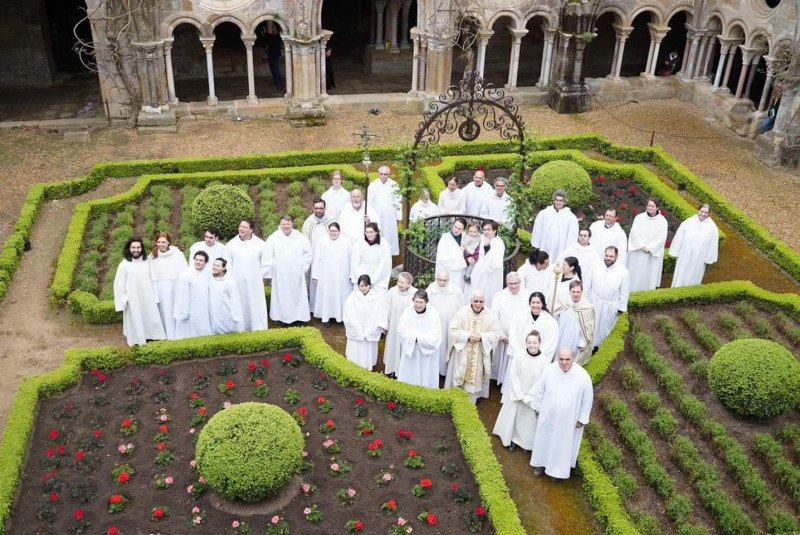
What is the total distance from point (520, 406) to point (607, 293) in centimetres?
268

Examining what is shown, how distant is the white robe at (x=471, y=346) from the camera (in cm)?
1008

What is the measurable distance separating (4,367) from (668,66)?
18807 mm

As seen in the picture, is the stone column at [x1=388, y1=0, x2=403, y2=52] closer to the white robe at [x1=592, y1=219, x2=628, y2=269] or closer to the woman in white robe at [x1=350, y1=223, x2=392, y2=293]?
the white robe at [x1=592, y1=219, x2=628, y2=269]

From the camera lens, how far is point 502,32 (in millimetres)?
25578

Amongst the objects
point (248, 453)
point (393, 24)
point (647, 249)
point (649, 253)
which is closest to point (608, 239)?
point (647, 249)

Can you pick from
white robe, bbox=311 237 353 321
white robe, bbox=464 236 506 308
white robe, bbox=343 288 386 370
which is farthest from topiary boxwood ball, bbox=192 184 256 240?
white robe, bbox=464 236 506 308

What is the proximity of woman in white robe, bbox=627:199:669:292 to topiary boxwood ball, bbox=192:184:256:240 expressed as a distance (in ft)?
20.9

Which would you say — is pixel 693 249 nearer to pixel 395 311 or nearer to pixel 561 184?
pixel 561 184

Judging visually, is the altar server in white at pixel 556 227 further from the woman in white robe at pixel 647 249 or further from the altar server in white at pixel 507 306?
the altar server in white at pixel 507 306

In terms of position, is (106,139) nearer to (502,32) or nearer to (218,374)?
(218,374)

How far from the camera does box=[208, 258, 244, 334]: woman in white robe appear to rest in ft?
35.1

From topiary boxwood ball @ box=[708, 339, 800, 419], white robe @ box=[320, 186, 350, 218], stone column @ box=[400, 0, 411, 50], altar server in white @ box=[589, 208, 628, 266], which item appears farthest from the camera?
stone column @ box=[400, 0, 411, 50]

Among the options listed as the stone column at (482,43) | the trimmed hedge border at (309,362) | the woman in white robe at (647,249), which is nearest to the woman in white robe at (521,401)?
the trimmed hedge border at (309,362)

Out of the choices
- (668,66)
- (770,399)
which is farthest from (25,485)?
(668,66)
